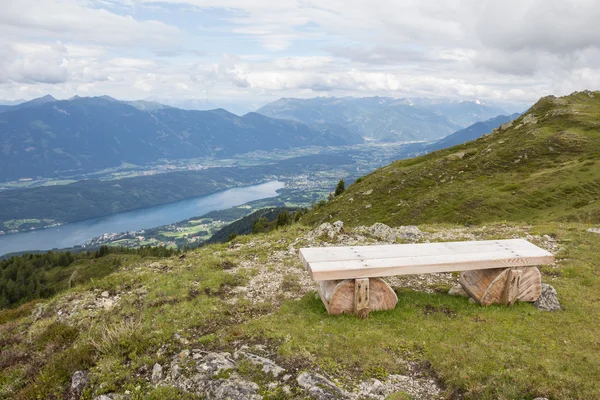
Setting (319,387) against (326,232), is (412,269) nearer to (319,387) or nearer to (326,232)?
(319,387)

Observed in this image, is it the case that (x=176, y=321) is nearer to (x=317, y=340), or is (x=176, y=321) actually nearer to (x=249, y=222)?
(x=317, y=340)

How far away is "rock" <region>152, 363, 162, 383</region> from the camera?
7.71m

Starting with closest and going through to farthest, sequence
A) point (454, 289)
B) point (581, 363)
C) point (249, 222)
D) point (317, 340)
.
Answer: point (581, 363), point (317, 340), point (454, 289), point (249, 222)

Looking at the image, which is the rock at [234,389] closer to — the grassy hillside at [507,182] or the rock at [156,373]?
the rock at [156,373]

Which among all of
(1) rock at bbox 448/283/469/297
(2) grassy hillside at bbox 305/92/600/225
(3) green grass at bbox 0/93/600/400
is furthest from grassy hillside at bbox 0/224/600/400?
(2) grassy hillside at bbox 305/92/600/225

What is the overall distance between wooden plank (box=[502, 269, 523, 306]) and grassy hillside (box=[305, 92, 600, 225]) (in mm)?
22294

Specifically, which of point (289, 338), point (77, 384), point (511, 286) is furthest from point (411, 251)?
point (77, 384)

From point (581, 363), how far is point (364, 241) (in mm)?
10844

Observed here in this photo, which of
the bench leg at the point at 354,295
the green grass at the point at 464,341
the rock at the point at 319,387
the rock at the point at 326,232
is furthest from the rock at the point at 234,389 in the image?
the rock at the point at 326,232

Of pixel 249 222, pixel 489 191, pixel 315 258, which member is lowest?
pixel 249 222

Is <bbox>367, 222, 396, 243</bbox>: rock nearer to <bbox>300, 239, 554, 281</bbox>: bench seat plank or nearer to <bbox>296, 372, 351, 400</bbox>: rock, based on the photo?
<bbox>300, 239, 554, 281</bbox>: bench seat plank

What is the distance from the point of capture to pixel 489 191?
3950cm

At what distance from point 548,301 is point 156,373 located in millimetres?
10879

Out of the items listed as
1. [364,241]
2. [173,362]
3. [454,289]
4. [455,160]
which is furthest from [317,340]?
[455,160]
